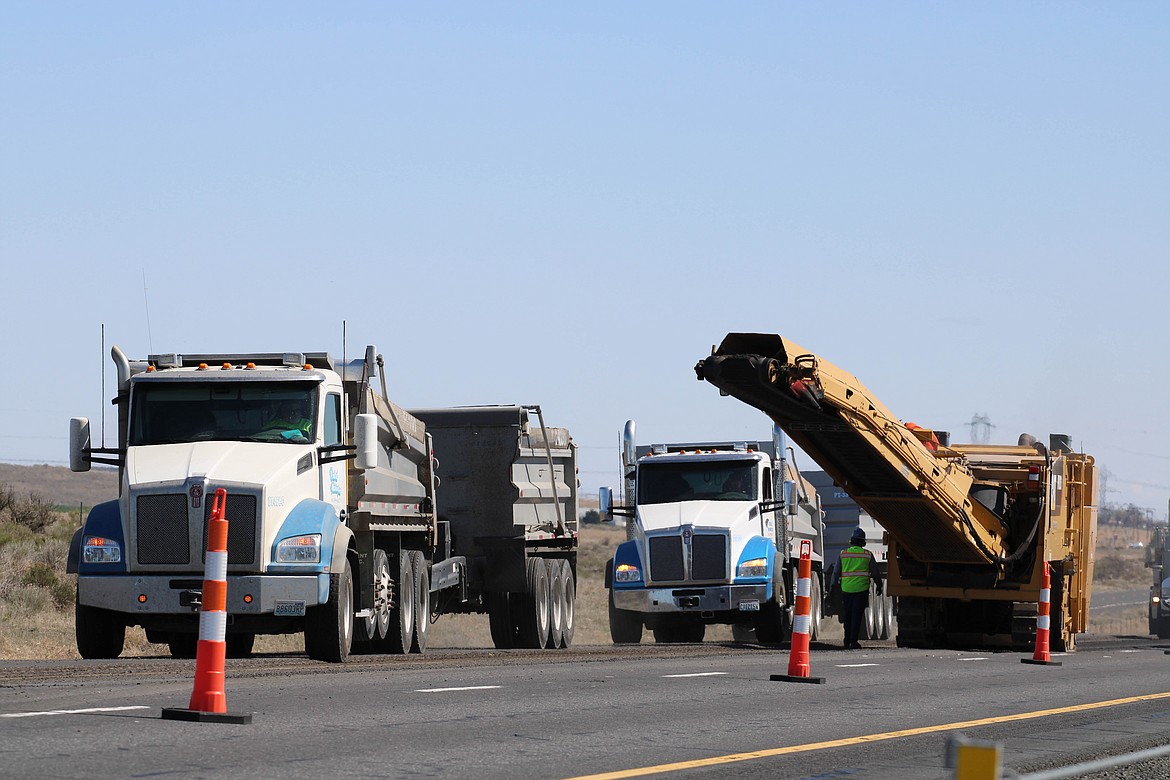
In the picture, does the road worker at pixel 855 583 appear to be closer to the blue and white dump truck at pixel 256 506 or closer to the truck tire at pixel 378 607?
the blue and white dump truck at pixel 256 506

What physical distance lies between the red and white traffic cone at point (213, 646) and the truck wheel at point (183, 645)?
914 centimetres

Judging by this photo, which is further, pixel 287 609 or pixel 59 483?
pixel 59 483

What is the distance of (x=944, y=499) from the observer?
22328 mm

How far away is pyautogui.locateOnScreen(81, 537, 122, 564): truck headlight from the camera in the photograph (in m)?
15.6

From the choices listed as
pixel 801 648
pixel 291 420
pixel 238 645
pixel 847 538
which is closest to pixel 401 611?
pixel 238 645

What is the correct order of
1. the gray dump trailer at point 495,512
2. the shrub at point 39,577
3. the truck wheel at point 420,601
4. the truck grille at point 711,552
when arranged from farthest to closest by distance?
1. the shrub at point 39,577
2. the truck grille at point 711,552
3. the gray dump trailer at point 495,512
4. the truck wheel at point 420,601

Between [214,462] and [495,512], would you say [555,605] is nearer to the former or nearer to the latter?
[495,512]

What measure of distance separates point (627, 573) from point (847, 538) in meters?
8.44

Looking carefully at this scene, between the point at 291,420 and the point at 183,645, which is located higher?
the point at 291,420

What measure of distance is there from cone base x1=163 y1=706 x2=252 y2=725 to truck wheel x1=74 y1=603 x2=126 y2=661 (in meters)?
7.38

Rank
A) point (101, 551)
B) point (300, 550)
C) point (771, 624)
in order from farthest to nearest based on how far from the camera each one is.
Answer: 1. point (771, 624)
2. point (101, 551)
3. point (300, 550)

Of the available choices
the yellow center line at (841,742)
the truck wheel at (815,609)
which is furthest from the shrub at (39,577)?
the yellow center line at (841,742)

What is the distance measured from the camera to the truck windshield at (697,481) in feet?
79.6

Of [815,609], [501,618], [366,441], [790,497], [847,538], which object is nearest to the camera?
[366,441]
